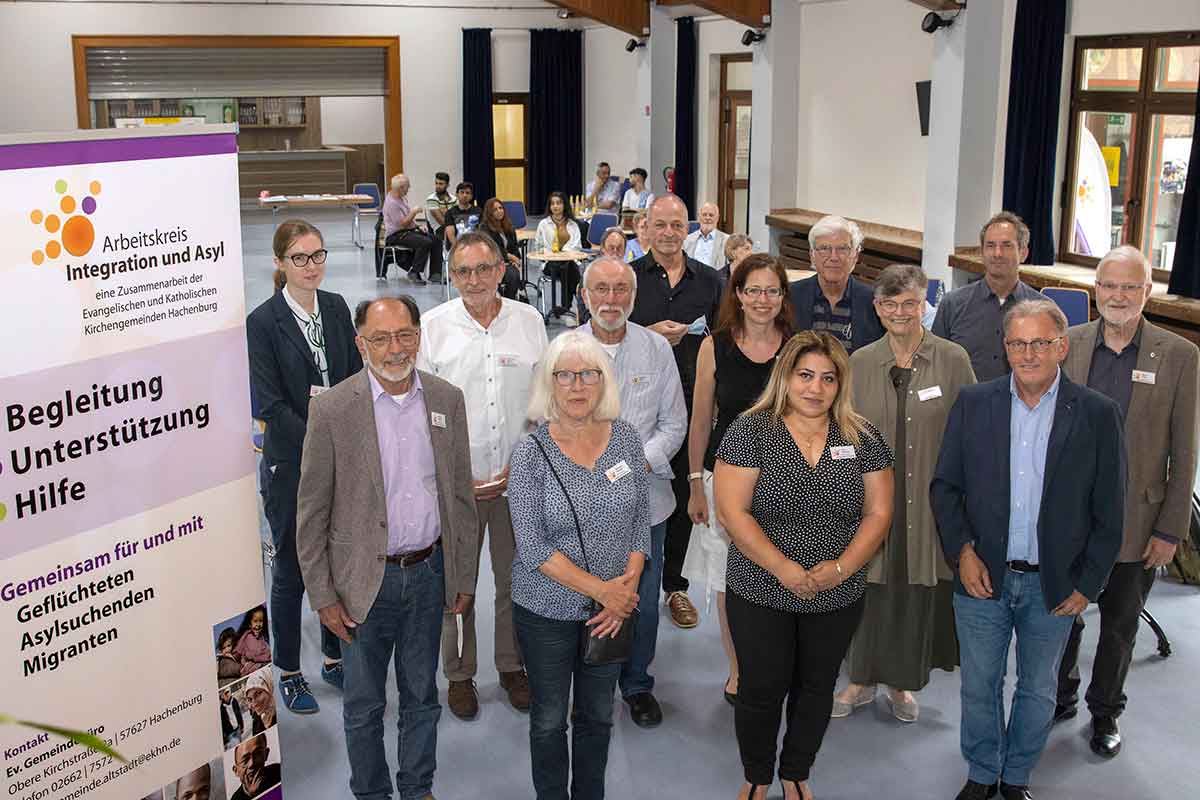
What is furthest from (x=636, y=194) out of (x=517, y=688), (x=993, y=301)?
(x=517, y=688)

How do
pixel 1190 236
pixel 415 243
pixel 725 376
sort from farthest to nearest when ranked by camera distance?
1. pixel 415 243
2. pixel 1190 236
3. pixel 725 376

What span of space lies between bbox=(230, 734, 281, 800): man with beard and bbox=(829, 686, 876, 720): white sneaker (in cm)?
198

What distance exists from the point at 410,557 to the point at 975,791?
177 cm

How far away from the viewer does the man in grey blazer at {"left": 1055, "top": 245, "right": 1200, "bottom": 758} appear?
345 centimetres

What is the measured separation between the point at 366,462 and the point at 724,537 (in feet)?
4.22

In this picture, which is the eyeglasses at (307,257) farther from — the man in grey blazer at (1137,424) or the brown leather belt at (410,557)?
the man in grey blazer at (1137,424)

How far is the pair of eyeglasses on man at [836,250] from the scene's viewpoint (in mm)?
4184

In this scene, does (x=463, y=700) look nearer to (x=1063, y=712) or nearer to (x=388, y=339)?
(x=388, y=339)

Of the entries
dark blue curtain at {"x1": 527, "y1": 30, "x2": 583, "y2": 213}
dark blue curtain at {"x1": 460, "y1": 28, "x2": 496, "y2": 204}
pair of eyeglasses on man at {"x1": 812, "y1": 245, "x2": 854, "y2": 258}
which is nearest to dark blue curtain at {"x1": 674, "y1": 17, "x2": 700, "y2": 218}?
dark blue curtain at {"x1": 527, "y1": 30, "x2": 583, "y2": 213}

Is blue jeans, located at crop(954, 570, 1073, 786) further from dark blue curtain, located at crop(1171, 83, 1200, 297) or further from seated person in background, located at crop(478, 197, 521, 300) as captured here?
seated person in background, located at crop(478, 197, 521, 300)

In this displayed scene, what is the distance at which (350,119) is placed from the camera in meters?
22.3

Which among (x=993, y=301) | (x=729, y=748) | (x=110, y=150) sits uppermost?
(x=110, y=150)

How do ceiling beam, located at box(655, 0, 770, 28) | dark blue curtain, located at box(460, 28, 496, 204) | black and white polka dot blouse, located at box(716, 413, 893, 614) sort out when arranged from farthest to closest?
dark blue curtain, located at box(460, 28, 496, 204) < ceiling beam, located at box(655, 0, 770, 28) < black and white polka dot blouse, located at box(716, 413, 893, 614)

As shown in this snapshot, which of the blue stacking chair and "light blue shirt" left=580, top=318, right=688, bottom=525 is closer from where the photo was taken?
"light blue shirt" left=580, top=318, right=688, bottom=525
